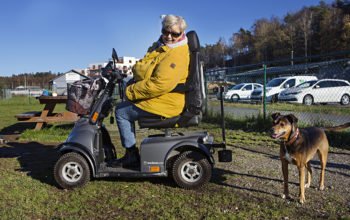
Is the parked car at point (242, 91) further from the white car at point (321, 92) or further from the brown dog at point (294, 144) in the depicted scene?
the brown dog at point (294, 144)

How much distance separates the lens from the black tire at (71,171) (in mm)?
4066

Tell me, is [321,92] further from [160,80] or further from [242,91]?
[160,80]

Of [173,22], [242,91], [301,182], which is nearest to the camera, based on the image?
[301,182]

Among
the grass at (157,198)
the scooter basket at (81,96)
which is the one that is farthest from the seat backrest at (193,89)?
the scooter basket at (81,96)

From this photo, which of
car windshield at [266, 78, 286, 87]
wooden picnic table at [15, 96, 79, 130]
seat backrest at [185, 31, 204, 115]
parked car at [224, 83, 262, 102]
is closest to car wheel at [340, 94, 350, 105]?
car windshield at [266, 78, 286, 87]

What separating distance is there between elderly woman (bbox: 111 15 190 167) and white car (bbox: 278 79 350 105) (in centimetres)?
1317

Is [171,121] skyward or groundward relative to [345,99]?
groundward

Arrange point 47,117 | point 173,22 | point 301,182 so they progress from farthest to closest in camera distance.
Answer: point 47,117 < point 173,22 < point 301,182

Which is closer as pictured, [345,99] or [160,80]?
[160,80]

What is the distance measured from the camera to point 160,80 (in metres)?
3.76

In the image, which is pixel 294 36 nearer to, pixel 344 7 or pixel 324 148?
pixel 344 7

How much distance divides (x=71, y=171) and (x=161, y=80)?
1579mm

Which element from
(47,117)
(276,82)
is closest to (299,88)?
(276,82)

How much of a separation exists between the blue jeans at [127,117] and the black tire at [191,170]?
638 millimetres
